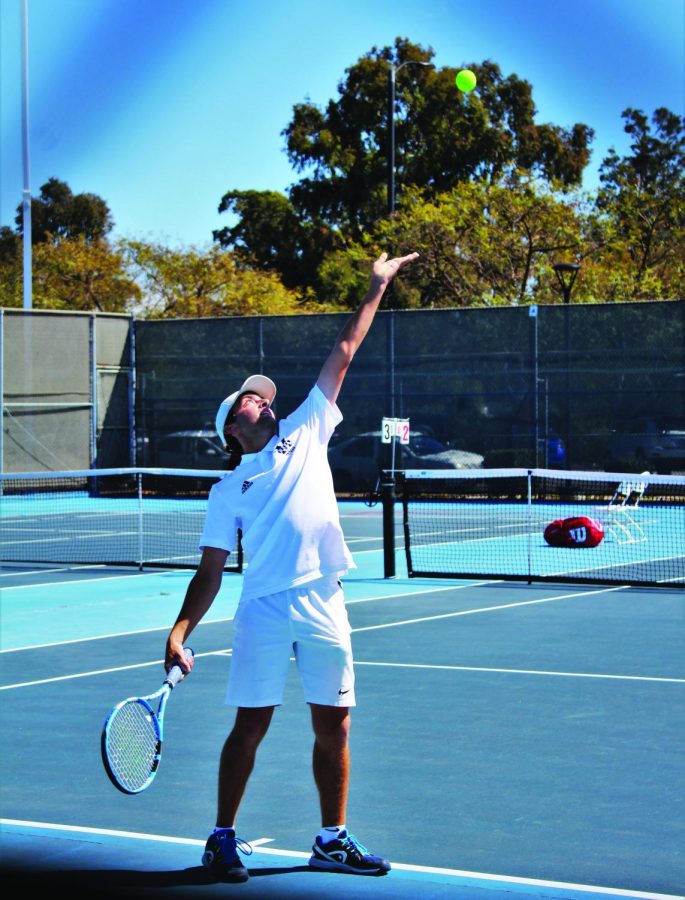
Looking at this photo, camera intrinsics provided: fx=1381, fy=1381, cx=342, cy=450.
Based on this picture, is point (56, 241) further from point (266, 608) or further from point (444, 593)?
point (266, 608)

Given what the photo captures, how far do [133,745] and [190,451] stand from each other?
25804 mm

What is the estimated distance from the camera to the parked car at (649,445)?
80.7 ft

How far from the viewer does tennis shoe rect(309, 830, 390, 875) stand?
4.23m

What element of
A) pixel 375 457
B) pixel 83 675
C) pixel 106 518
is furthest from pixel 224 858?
pixel 375 457

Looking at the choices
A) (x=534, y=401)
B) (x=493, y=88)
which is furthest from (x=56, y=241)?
(x=534, y=401)

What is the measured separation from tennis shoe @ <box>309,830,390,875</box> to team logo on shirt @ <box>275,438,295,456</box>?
1.19 metres

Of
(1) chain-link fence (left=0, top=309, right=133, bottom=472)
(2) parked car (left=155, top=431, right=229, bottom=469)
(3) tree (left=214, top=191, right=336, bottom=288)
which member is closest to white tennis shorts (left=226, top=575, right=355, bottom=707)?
(2) parked car (left=155, top=431, right=229, bottom=469)

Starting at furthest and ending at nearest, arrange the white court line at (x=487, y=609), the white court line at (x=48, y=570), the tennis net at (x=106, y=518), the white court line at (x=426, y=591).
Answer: the tennis net at (x=106, y=518) → the white court line at (x=48, y=570) → the white court line at (x=426, y=591) → the white court line at (x=487, y=609)

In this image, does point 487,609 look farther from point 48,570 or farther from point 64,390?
point 64,390

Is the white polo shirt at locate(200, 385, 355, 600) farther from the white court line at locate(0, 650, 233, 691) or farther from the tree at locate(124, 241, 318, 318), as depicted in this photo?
the tree at locate(124, 241, 318, 318)

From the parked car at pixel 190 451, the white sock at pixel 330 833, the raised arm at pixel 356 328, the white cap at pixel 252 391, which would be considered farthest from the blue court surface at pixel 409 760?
the parked car at pixel 190 451

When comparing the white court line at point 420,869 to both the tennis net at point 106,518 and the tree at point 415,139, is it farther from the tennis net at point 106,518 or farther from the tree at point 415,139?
the tree at point 415,139

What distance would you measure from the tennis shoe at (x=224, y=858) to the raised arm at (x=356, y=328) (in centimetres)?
139

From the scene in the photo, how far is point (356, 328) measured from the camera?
4344 mm
